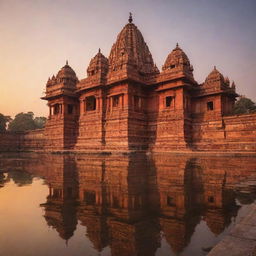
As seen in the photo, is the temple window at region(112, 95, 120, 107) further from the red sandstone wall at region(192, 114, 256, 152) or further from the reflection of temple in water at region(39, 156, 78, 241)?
the reflection of temple in water at region(39, 156, 78, 241)

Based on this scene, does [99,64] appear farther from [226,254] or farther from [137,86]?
[226,254]

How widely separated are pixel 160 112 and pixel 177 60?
5764mm

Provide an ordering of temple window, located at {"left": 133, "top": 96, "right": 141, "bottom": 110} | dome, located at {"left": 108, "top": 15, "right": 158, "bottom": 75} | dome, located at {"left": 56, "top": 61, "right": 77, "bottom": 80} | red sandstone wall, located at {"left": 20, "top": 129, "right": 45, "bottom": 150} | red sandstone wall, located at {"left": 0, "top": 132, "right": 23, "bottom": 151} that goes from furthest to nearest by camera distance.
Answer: red sandstone wall, located at {"left": 0, "top": 132, "right": 23, "bottom": 151}
red sandstone wall, located at {"left": 20, "top": 129, "right": 45, "bottom": 150}
dome, located at {"left": 56, "top": 61, "right": 77, "bottom": 80}
dome, located at {"left": 108, "top": 15, "right": 158, "bottom": 75}
temple window, located at {"left": 133, "top": 96, "right": 141, "bottom": 110}

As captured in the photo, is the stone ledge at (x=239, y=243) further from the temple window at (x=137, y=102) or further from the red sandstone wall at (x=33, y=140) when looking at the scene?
the red sandstone wall at (x=33, y=140)

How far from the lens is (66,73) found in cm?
3319

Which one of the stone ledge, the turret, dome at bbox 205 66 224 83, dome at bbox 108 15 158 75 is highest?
dome at bbox 108 15 158 75

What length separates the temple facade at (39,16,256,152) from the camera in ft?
75.4

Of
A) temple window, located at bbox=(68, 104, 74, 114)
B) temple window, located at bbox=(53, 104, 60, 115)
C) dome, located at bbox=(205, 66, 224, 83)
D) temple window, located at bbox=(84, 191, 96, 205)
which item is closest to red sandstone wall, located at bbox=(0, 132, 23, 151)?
temple window, located at bbox=(53, 104, 60, 115)

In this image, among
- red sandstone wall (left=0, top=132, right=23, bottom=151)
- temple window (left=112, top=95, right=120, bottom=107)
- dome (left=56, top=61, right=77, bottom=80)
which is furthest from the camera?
red sandstone wall (left=0, top=132, right=23, bottom=151)

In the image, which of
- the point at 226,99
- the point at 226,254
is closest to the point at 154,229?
the point at 226,254

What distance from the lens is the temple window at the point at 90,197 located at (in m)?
5.23

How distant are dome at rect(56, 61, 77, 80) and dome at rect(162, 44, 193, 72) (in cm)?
1365

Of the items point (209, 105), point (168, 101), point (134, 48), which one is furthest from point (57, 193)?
point (134, 48)

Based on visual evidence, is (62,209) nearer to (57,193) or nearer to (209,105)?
(57,193)
